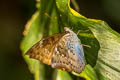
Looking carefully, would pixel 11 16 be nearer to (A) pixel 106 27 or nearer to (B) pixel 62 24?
(B) pixel 62 24

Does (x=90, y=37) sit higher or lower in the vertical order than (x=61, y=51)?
higher

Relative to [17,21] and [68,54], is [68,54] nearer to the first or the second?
[68,54]

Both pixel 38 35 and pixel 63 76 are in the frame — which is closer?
pixel 63 76

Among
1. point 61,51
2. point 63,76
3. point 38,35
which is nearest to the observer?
point 61,51

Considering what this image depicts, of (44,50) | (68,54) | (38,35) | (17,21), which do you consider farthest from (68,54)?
(17,21)

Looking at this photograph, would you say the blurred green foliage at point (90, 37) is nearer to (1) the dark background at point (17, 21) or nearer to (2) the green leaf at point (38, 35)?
(2) the green leaf at point (38, 35)

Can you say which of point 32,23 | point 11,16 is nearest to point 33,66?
point 32,23

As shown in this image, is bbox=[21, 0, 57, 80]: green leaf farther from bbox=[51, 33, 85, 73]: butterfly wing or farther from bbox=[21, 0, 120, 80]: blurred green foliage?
bbox=[51, 33, 85, 73]: butterfly wing
